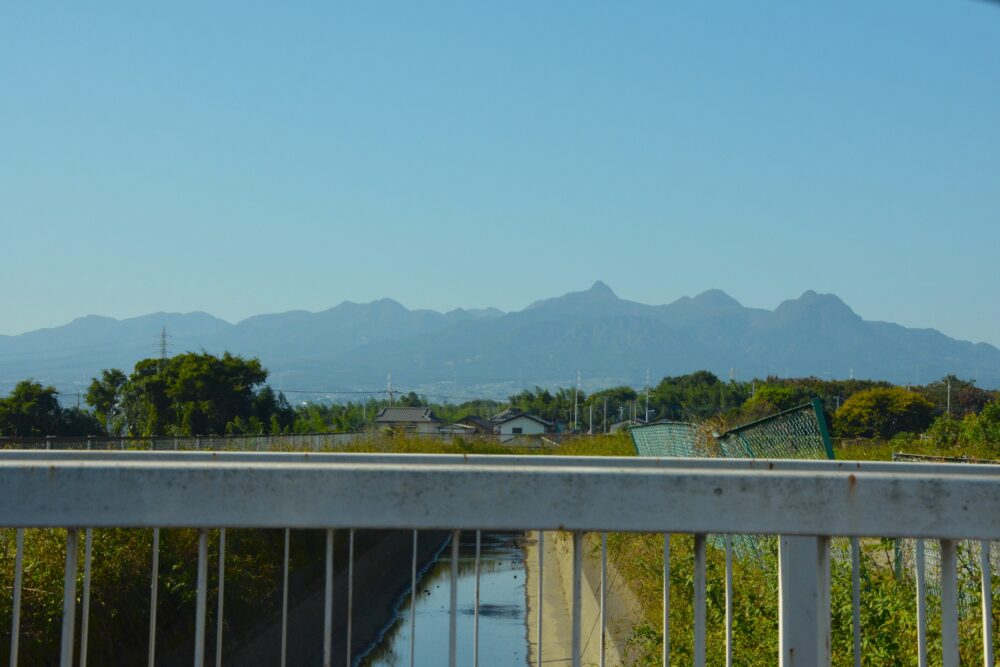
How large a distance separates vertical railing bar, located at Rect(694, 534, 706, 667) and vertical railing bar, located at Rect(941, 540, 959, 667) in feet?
1.73

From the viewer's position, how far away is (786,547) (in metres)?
2.42

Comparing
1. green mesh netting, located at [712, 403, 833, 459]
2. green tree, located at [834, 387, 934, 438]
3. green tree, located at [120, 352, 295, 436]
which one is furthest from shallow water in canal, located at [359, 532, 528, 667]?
green tree, located at [834, 387, 934, 438]

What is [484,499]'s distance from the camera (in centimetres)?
234

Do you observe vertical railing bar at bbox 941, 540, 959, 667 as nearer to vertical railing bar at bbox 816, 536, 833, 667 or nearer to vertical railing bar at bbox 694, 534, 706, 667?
vertical railing bar at bbox 816, 536, 833, 667

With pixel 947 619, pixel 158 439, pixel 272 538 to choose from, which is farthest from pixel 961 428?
pixel 947 619

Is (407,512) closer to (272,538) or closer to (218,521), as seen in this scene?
(218,521)

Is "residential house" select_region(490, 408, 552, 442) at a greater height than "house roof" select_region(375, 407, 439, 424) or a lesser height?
lesser

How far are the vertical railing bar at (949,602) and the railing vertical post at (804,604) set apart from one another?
25 cm

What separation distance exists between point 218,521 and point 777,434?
5214 mm

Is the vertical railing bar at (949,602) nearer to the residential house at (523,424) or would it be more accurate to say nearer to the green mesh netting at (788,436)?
the green mesh netting at (788,436)

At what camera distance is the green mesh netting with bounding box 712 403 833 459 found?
6.12 m

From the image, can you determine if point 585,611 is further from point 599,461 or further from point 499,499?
point 499,499

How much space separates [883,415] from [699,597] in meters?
56.5

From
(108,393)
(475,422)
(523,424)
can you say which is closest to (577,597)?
(108,393)
